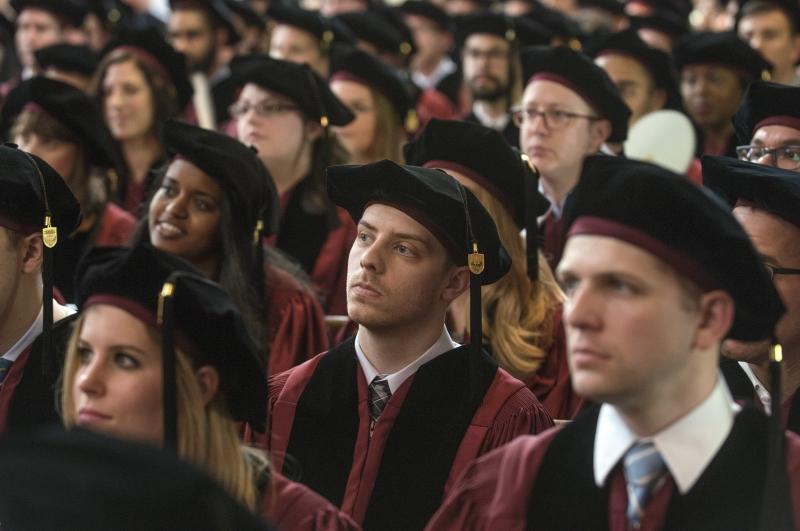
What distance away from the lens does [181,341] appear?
140 inches

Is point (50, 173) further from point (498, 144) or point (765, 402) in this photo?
point (765, 402)

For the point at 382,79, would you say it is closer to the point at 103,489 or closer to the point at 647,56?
the point at 647,56

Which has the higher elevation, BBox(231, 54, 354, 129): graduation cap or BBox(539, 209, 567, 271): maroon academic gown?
BBox(231, 54, 354, 129): graduation cap

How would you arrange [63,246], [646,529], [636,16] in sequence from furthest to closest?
[636,16] < [63,246] < [646,529]

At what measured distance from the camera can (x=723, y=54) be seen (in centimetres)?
859

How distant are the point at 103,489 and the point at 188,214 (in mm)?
3661

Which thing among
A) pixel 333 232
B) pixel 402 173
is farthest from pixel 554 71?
pixel 402 173

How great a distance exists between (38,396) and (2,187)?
2.17ft

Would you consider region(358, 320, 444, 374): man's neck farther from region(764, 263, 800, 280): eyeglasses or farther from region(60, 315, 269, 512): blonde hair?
region(764, 263, 800, 280): eyeglasses

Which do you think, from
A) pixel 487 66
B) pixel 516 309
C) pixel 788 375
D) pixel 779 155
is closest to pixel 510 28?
pixel 487 66

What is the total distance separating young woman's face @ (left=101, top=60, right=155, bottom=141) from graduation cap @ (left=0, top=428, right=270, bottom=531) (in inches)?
248

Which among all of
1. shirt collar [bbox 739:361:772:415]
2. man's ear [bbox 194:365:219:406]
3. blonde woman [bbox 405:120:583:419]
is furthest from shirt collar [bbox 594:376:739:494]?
blonde woman [bbox 405:120:583:419]

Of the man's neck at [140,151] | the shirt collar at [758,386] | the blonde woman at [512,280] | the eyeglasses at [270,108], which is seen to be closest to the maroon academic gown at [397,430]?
the shirt collar at [758,386]

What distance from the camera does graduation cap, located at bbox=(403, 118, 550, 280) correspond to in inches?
214
